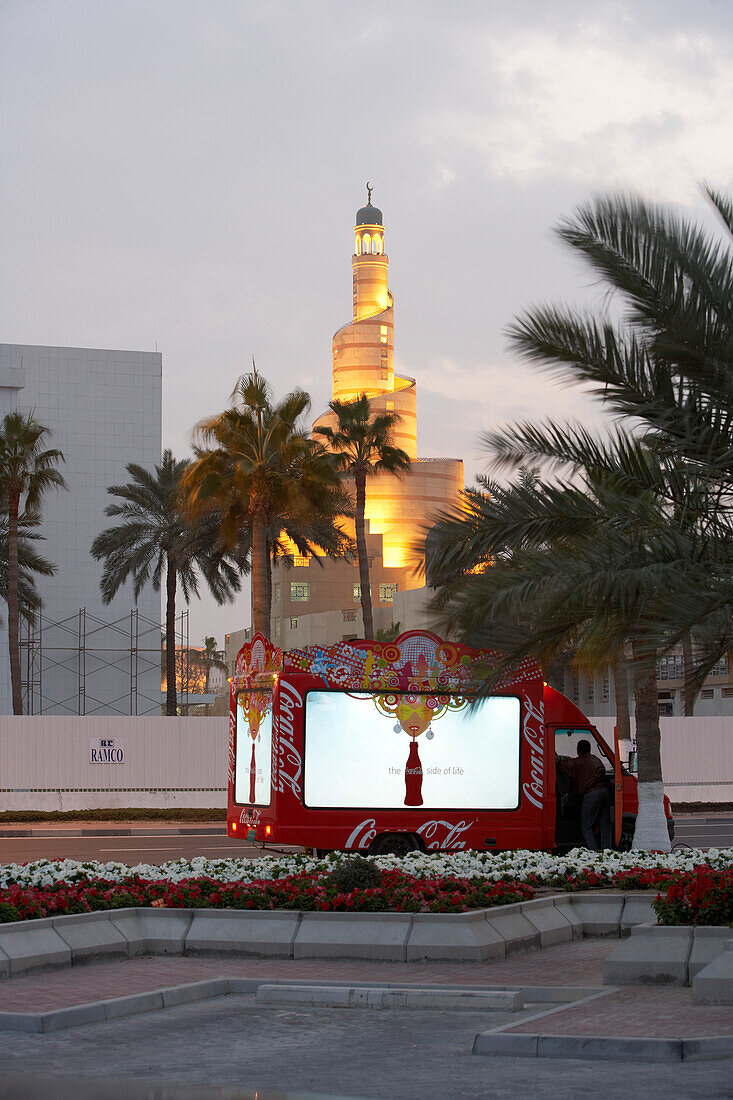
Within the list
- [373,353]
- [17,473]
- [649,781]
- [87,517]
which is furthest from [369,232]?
[649,781]

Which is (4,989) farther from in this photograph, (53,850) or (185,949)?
(53,850)

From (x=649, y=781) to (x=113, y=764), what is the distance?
19102 mm

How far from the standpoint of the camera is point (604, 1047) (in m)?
7.51

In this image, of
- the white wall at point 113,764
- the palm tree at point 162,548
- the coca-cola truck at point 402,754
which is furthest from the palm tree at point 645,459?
the palm tree at point 162,548

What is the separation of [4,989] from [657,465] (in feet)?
24.5

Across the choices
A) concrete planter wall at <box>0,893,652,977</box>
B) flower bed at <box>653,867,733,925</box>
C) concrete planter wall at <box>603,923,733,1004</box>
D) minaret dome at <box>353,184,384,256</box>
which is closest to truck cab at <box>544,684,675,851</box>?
concrete planter wall at <box>0,893,652,977</box>

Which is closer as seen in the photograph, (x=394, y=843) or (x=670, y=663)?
(x=394, y=843)

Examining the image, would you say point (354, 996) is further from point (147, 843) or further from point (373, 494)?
point (373, 494)

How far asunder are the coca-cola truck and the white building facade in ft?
163

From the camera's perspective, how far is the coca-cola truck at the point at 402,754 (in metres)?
17.8

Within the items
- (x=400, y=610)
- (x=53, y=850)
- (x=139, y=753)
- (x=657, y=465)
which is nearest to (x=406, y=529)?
(x=400, y=610)

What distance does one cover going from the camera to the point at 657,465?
1255 cm

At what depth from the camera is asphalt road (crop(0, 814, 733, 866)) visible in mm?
21266

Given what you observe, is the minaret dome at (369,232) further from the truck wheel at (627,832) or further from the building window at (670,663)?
the truck wheel at (627,832)
